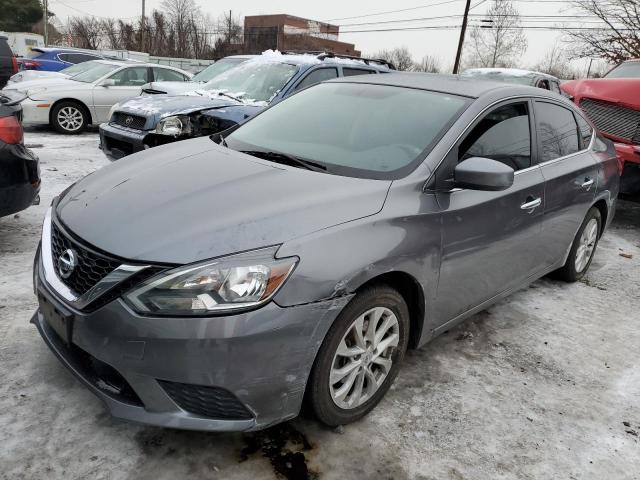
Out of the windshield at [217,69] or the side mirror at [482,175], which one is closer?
the side mirror at [482,175]

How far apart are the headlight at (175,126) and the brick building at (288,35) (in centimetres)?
5532

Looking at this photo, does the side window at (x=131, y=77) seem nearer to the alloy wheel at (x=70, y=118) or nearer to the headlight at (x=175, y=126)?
the alloy wheel at (x=70, y=118)

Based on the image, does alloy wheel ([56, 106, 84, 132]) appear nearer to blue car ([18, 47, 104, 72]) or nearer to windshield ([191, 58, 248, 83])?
windshield ([191, 58, 248, 83])

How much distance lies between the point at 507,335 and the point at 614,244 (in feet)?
10.8

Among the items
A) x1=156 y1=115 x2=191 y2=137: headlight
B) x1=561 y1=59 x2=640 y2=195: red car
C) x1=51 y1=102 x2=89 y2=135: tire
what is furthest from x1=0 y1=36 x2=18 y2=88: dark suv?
x1=561 y1=59 x2=640 y2=195: red car

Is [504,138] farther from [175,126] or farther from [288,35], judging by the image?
[288,35]

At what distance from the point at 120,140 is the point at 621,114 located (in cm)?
594

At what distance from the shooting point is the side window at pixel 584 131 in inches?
163

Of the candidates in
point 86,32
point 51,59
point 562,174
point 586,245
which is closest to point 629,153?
point 586,245

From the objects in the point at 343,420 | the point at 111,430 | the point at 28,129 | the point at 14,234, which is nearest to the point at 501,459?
the point at 343,420

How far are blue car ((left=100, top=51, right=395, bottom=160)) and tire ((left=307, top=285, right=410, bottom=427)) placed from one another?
336cm

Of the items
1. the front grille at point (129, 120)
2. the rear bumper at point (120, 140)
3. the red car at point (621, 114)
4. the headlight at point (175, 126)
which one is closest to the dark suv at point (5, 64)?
the front grille at point (129, 120)

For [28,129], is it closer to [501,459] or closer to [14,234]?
[14,234]

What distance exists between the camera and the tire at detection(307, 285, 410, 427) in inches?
85.3
